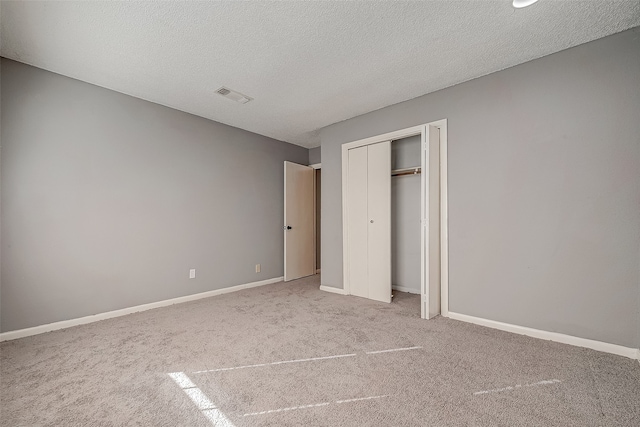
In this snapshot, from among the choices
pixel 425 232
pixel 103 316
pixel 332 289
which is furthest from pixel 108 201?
pixel 425 232

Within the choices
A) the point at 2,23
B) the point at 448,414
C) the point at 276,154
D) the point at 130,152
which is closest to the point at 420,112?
the point at 276,154

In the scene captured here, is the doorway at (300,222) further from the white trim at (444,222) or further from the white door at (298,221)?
the white trim at (444,222)

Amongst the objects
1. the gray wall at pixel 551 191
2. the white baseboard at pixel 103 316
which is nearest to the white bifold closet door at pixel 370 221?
the gray wall at pixel 551 191

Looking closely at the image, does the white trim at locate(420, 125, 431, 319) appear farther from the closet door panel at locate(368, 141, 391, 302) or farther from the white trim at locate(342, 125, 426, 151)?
the closet door panel at locate(368, 141, 391, 302)

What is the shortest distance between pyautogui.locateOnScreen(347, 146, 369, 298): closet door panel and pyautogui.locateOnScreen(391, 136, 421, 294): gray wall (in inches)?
22.7

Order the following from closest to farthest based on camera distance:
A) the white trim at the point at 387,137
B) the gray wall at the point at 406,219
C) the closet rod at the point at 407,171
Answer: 1. the white trim at the point at 387,137
2. the closet rod at the point at 407,171
3. the gray wall at the point at 406,219

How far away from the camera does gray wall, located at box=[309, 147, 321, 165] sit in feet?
17.9

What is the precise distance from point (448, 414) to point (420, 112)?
9.64 feet

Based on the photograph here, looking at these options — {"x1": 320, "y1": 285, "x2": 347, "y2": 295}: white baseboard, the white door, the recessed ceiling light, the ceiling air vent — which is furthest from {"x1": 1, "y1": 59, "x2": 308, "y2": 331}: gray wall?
the recessed ceiling light

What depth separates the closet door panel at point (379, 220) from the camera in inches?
138

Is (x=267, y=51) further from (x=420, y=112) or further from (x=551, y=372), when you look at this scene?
(x=551, y=372)

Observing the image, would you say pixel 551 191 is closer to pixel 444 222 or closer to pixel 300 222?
pixel 444 222

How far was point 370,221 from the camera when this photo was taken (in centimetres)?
369

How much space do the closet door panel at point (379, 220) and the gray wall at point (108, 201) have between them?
201cm
